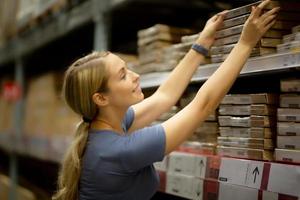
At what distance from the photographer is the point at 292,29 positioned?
1420mm

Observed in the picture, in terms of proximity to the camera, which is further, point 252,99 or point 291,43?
point 252,99

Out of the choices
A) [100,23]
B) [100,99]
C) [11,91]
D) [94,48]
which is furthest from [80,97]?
[11,91]

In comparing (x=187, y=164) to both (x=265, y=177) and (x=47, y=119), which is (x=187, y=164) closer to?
(x=265, y=177)

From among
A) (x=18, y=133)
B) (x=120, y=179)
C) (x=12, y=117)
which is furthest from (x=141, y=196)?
(x=12, y=117)

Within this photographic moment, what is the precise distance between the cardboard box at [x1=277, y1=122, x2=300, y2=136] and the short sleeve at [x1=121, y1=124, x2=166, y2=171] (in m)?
0.34

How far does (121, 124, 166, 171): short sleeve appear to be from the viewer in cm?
131

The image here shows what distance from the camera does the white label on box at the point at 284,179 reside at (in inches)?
47.7

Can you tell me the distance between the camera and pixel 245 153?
1.49 m

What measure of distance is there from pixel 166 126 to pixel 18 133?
314 cm

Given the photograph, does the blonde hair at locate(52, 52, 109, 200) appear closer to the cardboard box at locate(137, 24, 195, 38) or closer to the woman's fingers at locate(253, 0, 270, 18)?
the woman's fingers at locate(253, 0, 270, 18)

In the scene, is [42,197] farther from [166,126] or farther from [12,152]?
[166,126]

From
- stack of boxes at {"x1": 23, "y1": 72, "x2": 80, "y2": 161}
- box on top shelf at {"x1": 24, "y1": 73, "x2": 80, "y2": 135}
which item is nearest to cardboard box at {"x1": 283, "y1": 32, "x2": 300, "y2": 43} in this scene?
→ stack of boxes at {"x1": 23, "y1": 72, "x2": 80, "y2": 161}

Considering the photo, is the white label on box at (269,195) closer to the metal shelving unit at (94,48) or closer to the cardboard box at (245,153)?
the cardboard box at (245,153)

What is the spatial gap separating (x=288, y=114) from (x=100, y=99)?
54 centimetres
